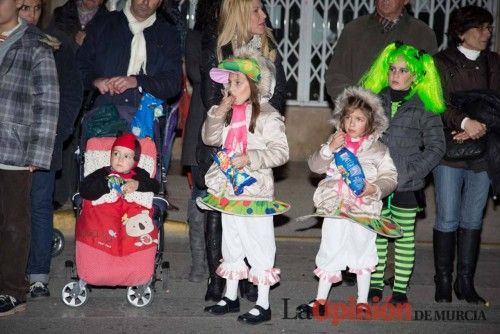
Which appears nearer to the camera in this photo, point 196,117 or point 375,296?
point 375,296

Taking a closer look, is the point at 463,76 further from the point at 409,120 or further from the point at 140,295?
the point at 140,295

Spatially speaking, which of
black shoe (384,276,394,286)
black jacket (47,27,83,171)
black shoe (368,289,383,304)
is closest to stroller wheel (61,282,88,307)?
black jacket (47,27,83,171)

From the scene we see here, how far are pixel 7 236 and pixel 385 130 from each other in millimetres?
2809

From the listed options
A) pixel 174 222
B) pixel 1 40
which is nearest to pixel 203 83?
pixel 1 40

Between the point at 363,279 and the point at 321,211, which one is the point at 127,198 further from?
the point at 363,279

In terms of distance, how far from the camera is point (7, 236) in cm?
632

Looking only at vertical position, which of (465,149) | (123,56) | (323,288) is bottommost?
(323,288)

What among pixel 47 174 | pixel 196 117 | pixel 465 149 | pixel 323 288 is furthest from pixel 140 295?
pixel 465 149

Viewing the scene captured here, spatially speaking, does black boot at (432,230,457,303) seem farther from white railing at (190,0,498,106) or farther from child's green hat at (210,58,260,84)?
white railing at (190,0,498,106)

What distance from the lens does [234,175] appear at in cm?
622

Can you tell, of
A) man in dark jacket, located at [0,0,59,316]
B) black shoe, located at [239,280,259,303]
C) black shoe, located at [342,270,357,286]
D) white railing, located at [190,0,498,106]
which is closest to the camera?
man in dark jacket, located at [0,0,59,316]

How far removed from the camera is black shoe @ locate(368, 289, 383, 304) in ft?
22.5

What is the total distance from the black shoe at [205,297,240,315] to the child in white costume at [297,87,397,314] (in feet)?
2.14

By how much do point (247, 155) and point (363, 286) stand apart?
50.2 inches
